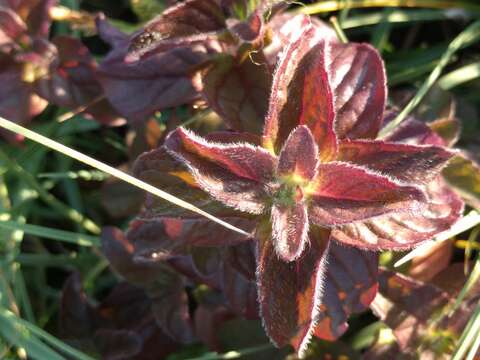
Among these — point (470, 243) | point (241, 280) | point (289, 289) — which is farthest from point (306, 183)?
point (470, 243)

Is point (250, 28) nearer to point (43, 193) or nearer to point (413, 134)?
point (413, 134)

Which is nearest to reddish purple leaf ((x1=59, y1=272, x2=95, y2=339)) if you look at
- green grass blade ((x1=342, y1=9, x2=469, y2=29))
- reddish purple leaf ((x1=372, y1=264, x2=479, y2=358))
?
reddish purple leaf ((x1=372, y1=264, x2=479, y2=358))

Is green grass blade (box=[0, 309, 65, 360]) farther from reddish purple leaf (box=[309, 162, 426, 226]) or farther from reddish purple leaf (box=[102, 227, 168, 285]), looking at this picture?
reddish purple leaf (box=[309, 162, 426, 226])

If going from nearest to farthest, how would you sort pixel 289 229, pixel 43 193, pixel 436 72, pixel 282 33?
pixel 289 229 < pixel 282 33 < pixel 436 72 < pixel 43 193

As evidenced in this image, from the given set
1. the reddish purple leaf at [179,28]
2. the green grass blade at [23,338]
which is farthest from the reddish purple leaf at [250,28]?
the green grass blade at [23,338]

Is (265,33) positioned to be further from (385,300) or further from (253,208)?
(385,300)

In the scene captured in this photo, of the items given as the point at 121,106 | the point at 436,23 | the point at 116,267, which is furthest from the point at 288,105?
the point at 436,23
